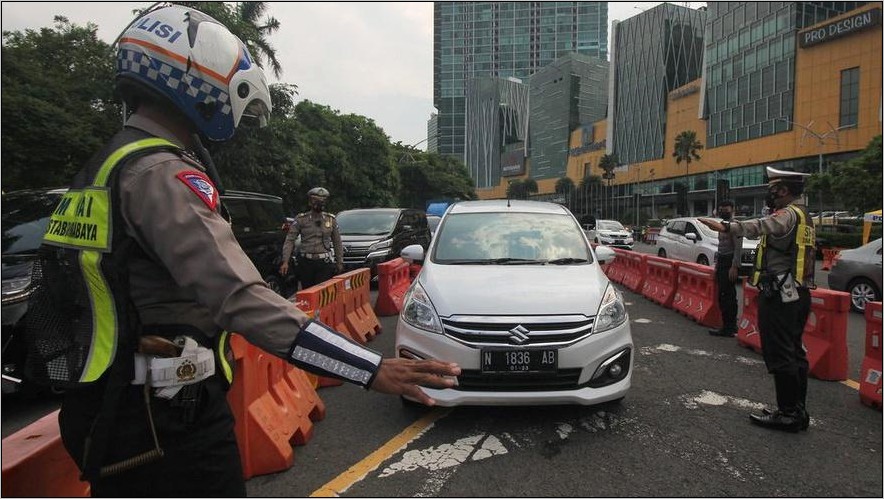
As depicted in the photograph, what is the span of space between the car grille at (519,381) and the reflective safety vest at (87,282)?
2.61 m

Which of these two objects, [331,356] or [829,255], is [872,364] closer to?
[331,356]

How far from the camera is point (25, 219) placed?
17.2 ft

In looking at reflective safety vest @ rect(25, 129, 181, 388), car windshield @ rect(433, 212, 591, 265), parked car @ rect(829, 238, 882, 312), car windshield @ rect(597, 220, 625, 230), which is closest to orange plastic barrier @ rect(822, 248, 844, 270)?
parked car @ rect(829, 238, 882, 312)

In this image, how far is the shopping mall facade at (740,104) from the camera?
178 ft

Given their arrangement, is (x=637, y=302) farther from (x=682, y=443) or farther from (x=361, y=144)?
(x=361, y=144)

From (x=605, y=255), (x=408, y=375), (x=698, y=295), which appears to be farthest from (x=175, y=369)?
(x=698, y=295)

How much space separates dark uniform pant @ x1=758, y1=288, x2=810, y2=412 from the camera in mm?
3908

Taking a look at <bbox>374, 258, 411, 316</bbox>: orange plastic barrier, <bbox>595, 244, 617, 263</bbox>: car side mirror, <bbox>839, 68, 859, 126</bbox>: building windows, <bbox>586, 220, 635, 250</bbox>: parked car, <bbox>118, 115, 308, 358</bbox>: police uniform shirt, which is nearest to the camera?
<bbox>118, 115, 308, 358</bbox>: police uniform shirt

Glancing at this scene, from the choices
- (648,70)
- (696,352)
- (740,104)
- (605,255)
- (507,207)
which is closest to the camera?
(605,255)

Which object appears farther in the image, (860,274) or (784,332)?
(860,274)

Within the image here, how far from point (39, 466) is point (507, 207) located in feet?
15.3

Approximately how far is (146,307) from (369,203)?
1451 inches

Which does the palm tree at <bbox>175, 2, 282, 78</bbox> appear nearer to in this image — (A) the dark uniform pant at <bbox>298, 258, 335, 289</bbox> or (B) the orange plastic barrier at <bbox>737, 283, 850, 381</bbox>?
(A) the dark uniform pant at <bbox>298, 258, 335, 289</bbox>

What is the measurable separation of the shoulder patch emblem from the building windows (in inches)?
2636
